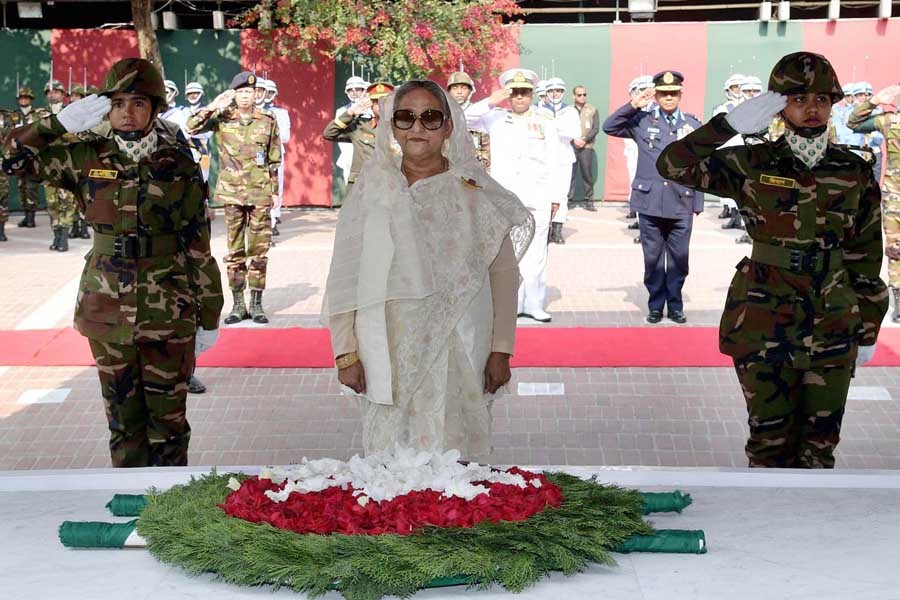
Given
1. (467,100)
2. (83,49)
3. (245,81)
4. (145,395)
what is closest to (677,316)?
(467,100)

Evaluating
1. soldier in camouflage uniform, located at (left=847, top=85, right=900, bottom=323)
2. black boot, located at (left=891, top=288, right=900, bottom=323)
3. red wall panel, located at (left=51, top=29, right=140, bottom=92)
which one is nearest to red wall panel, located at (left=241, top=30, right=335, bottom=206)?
red wall panel, located at (left=51, top=29, right=140, bottom=92)

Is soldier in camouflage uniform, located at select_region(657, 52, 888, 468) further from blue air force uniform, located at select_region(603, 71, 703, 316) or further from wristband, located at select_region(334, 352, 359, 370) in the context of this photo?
blue air force uniform, located at select_region(603, 71, 703, 316)

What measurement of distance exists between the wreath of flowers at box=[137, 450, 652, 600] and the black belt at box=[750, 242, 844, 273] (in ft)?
6.57

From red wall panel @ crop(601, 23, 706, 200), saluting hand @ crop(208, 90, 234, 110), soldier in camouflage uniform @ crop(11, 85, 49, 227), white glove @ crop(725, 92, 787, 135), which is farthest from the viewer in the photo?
red wall panel @ crop(601, 23, 706, 200)

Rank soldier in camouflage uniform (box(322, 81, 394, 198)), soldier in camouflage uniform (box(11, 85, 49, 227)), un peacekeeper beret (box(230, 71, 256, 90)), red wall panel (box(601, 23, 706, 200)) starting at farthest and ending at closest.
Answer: red wall panel (box(601, 23, 706, 200)) → soldier in camouflage uniform (box(11, 85, 49, 227)) → un peacekeeper beret (box(230, 71, 256, 90)) → soldier in camouflage uniform (box(322, 81, 394, 198))

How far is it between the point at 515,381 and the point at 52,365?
3140 millimetres

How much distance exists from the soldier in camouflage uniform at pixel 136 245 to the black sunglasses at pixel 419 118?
1374 millimetres

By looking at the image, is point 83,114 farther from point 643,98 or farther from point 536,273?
point 643,98

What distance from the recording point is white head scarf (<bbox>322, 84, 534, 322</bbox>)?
4.16m

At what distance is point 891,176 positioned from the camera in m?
10.1

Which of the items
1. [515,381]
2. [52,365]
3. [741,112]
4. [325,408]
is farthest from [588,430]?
[52,365]

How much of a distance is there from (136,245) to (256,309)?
4879mm

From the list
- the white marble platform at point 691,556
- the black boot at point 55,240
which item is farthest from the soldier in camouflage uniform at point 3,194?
the white marble platform at point 691,556

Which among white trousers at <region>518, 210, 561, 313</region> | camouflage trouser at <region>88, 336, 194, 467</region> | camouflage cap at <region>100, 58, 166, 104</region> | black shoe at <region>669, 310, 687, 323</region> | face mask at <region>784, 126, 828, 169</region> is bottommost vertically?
black shoe at <region>669, 310, 687, 323</region>
